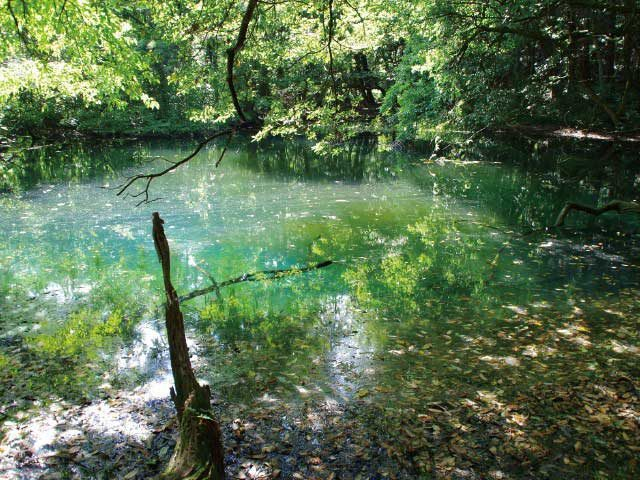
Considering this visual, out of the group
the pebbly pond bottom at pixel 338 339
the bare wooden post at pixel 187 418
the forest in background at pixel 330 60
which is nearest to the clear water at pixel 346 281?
the pebbly pond bottom at pixel 338 339

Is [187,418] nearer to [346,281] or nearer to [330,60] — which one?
[330,60]

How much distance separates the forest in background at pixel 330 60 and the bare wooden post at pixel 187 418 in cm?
132

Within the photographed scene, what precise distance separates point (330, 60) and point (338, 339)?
3.48 meters

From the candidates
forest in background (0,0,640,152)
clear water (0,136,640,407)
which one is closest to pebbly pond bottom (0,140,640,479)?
clear water (0,136,640,407)

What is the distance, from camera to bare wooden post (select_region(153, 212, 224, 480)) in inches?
144

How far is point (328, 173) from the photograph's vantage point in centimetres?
2183

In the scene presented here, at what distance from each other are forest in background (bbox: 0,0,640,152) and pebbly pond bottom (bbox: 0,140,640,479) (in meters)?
2.57

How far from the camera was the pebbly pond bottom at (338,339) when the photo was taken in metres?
4.43

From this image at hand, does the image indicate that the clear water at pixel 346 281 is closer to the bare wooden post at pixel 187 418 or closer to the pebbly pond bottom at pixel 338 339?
the pebbly pond bottom at pixel 338 339

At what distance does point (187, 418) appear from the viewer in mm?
3672

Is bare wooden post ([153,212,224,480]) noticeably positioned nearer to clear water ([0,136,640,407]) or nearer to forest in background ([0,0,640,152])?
forest in background ([0,0,640,152])

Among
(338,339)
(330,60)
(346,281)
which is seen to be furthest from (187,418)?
(346,281)

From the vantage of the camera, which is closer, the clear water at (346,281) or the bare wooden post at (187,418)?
the bare wooden post at (187,418)

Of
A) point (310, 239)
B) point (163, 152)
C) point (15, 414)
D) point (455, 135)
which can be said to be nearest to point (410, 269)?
point (310, 239)
